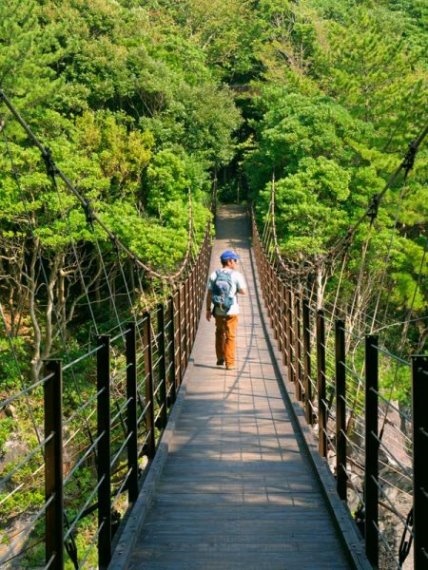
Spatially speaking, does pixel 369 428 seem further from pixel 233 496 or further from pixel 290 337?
pixel 290 337

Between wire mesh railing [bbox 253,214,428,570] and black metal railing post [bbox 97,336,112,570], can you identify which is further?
black metal railing post [bbox 97,336,112,570]

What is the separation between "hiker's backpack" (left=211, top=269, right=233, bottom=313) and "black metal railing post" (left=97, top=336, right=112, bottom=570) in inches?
148

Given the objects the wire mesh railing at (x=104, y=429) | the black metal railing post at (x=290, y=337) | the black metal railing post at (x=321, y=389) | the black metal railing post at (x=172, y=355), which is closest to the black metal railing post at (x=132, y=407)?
the wire mesh railing at (x=104, y=429)

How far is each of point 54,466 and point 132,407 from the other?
1.37 metres

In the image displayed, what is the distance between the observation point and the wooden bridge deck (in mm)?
2717

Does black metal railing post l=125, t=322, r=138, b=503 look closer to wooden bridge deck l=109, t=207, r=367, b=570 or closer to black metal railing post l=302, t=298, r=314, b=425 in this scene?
wooden bridge deck l=109, t=207, r=367, b=570

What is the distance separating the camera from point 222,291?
638cm

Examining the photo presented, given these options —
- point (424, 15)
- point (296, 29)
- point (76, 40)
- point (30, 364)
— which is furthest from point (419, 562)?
point (424, 15)

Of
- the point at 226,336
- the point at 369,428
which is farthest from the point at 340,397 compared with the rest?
the point at 226,336

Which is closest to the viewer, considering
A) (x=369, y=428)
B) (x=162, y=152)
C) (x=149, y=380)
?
(x=369, y=428)

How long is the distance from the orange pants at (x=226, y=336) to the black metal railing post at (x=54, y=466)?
465cm

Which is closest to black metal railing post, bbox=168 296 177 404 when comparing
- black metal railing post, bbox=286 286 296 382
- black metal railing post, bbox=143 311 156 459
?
black metal railing post, bbox=286 286 296 382

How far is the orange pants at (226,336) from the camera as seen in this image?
6.57 meters

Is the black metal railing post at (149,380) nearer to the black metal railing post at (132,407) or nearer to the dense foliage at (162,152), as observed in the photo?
the black metal railing post at (132,407)
